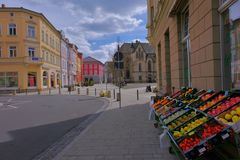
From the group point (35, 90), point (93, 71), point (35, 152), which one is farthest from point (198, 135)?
point (93, 71)

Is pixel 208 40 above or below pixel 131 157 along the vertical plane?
above

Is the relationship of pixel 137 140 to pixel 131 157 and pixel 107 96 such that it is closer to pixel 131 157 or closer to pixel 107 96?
pixel 131 157

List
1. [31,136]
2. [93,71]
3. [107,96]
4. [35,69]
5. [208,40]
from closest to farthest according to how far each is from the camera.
A: 1. [208,40]
2. [31,136]
3. [107,96]
4. [35,69]
5. [93,71]

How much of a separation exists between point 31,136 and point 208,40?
19.3 ft

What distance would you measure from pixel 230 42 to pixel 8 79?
36933 mm

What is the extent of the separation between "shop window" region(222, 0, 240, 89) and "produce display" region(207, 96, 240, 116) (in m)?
0.95

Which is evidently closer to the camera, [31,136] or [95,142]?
[95,142]

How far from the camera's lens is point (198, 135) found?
378 centimetres

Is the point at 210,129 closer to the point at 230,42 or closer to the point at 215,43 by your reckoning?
the point at 230,42

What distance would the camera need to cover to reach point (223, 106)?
398 centimetres

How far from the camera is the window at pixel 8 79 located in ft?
120

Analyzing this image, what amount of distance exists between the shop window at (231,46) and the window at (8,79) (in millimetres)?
36023

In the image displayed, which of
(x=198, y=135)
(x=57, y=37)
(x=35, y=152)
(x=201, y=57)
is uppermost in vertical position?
(x=57, y=37)

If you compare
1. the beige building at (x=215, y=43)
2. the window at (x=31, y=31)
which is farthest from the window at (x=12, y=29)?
the beige building at (x=215, y=43)
